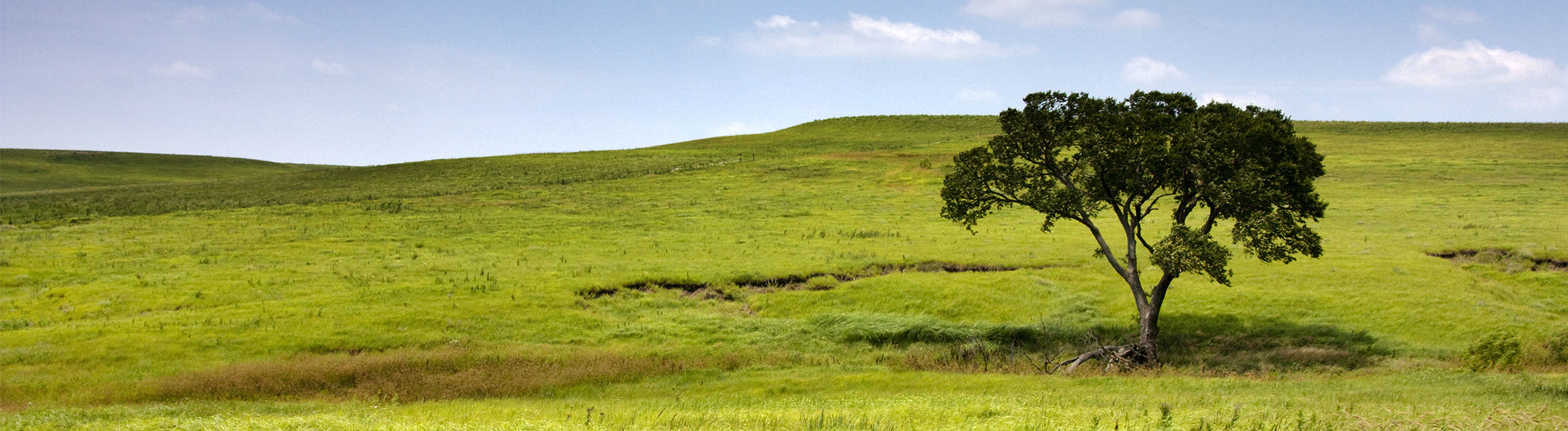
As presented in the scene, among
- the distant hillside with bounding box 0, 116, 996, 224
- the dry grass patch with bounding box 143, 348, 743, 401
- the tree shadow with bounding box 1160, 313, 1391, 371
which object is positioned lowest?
the tree shadow with bounding box 1160, 313, 1391, 371

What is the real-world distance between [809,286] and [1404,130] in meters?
114

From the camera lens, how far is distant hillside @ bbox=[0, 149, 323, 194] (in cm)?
11569

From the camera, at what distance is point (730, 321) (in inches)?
1249

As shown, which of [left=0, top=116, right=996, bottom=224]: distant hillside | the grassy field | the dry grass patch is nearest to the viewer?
the grassy field

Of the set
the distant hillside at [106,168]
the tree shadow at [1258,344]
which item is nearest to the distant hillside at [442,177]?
the distant hillside at [106,168]

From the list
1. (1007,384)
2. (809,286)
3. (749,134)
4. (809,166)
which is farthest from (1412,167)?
(749,134)

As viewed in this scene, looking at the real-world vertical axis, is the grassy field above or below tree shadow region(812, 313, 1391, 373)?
above

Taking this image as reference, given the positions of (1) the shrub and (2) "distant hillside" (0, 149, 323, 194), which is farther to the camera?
(2) "distant hillside" (0, 149, 323, 194)

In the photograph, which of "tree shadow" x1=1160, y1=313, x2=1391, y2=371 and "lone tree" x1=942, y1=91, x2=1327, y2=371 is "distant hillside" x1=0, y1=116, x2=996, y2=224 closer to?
"lone tree" x1=942, y1=91, x2=1327, y2=371

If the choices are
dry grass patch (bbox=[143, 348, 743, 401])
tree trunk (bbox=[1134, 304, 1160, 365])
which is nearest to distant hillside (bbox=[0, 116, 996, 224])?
dry grass patch (bbox=[143, 348, 743, 401])

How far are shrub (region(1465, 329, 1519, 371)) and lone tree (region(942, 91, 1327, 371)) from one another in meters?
4.98

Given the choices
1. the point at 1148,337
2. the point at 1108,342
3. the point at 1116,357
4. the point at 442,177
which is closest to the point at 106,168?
the point at 442,177

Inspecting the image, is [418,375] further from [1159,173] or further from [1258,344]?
[1258,344]

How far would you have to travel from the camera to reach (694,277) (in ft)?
123
